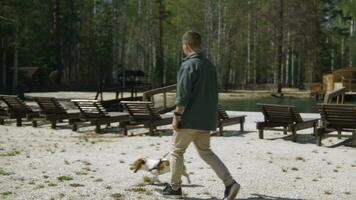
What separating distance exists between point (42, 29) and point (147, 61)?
15.3 meters

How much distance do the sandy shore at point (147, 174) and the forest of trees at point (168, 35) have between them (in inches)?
1538

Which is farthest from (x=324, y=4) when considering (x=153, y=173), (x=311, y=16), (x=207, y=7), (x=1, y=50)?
(x=153, y=173)

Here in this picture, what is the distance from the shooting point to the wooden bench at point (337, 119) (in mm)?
11844

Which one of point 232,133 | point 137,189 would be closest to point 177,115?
point 137,189

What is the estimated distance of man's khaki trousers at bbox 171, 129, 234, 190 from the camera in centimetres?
606

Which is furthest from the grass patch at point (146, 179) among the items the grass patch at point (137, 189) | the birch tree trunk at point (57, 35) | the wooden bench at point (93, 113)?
the birch tree trunk at point (57, 35)

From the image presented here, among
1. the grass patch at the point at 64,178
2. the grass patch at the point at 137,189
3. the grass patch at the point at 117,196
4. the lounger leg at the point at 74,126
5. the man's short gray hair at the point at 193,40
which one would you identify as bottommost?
the lounger leg at the point at 74,126

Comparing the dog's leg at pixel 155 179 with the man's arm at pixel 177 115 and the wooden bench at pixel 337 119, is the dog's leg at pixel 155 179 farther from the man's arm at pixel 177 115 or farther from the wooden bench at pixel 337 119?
the wooden bench at pixel 337 119

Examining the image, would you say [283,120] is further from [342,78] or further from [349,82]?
[342,78]

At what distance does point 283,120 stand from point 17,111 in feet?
27.2

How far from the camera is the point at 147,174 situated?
796cm

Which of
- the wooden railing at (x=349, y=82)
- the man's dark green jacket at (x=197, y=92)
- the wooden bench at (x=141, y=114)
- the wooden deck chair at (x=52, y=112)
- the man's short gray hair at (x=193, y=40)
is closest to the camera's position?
the man's dark green jacket at (x=197, y=92)

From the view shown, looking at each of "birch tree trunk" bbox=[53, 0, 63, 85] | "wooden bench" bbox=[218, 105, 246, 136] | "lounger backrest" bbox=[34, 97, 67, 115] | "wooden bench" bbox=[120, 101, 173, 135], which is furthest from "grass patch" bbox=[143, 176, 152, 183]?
"birch tree trunk" bbox=[53, 0, 63, 85]

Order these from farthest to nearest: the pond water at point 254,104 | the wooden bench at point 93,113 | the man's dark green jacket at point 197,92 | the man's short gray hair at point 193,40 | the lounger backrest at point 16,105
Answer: the pond water at point 254,104, the lounger backrest at point 16,105, the wooden bench at point 93,113, the man's short gray hair at point 193,40, the man's dark green jacket at point 197,92
